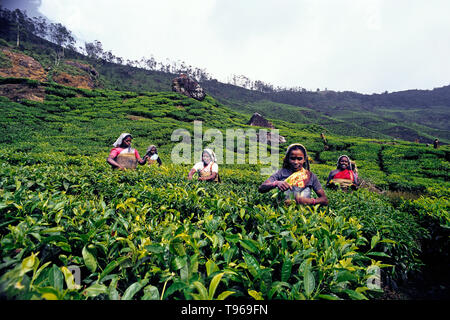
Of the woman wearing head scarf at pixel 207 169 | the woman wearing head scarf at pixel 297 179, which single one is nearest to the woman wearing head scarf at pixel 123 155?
the woman wearing head scarf at pixel 207 169

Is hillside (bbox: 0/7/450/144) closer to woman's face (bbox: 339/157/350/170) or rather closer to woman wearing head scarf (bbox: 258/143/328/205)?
woman's face (bbox: 339/157/350/170)

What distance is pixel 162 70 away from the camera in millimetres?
90062

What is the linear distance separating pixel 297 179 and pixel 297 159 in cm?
33

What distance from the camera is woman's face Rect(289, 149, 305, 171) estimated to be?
3189 mm

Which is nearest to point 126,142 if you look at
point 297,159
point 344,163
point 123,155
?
point 123,155

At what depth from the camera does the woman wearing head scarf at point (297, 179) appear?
118 inches

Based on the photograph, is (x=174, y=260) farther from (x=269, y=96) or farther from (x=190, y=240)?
(x=269, y=96)

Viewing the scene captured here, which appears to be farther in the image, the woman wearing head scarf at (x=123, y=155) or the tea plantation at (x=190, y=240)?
the woman wearing head scarf at (x=123, y=155)

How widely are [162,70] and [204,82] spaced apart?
66.3 feet

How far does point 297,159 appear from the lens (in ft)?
10.5

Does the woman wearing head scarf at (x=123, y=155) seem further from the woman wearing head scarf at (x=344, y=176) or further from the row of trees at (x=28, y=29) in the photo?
the row of trees at (x=28, y=29)

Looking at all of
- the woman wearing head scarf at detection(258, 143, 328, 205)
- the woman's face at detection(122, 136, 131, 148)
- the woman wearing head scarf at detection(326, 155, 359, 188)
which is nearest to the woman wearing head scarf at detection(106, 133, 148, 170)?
the woman's face at detection(122, 136, 131, 148)

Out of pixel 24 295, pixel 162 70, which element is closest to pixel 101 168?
pixel 24 295

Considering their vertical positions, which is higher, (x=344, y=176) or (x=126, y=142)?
(x=126, y=142)
